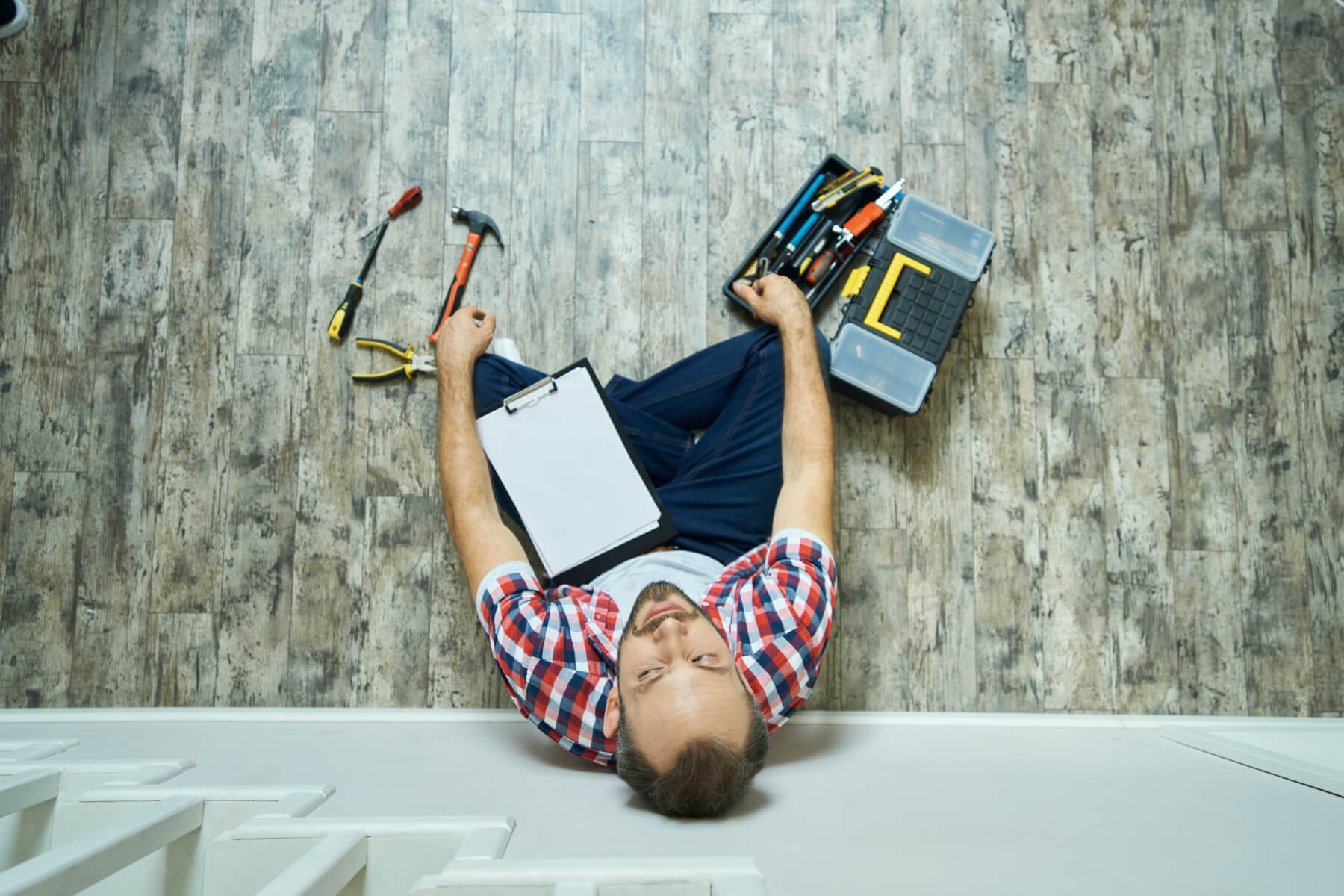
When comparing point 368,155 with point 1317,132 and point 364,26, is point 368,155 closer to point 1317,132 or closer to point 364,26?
point 364,26

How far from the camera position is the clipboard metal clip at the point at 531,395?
57.6 inches

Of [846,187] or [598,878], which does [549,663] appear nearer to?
[598,878]

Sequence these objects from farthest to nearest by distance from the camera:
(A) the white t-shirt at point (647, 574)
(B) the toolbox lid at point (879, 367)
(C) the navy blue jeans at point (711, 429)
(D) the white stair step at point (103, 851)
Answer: (B) the toolbox lid at point (879, 367)
(C) the navy blue jeans at point (711, 429)
(A) the white t-shirt at point (647, 574)
(D) the white stair step at point (103, 851)

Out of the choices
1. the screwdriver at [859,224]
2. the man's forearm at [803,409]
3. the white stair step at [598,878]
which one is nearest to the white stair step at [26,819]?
the white stair step at [598,878]

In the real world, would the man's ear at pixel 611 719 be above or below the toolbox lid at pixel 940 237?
below

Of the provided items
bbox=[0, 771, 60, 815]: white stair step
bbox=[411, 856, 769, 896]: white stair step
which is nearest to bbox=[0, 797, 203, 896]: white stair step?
bbox=[0, 771, 60, 815]: white stair step

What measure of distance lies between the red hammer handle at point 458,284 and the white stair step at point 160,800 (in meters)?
0.97

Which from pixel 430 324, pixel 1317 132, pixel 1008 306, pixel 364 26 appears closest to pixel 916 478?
pixel 1008 306

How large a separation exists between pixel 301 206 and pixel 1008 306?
1.56 metres

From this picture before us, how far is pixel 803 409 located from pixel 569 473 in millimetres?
462

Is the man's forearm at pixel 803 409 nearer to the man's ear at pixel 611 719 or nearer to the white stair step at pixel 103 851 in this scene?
the man's ear at pixel 611 719

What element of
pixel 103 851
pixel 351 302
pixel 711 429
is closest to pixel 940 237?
pixel 711 429

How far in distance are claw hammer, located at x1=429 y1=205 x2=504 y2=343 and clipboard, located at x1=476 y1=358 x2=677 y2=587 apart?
0.94 ft

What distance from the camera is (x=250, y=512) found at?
1.60 m
